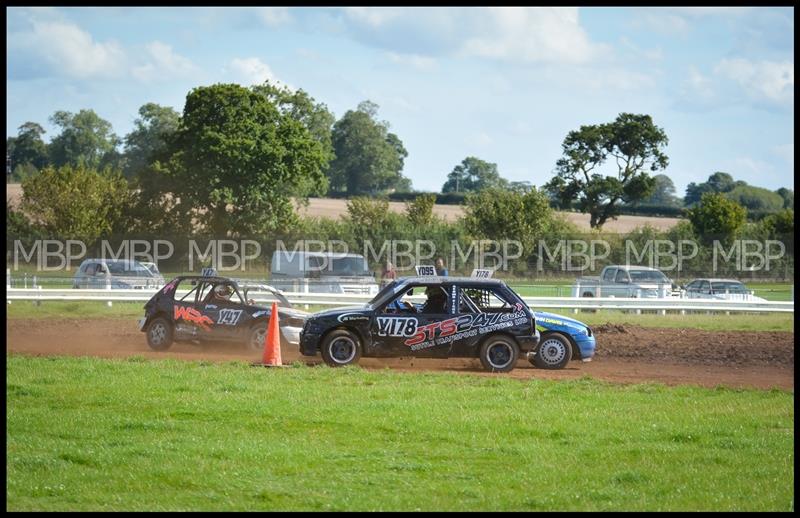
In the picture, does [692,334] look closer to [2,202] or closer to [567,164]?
[2,202]

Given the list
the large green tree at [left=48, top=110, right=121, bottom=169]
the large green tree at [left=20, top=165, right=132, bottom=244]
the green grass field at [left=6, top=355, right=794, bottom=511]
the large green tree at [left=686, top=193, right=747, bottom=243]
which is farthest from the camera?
the large green tree at [left=48, top=110, right=121, bottom=169]

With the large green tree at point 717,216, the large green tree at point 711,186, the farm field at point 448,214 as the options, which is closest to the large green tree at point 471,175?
the large green tree at point 711,186

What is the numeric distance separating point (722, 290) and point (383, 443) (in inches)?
971

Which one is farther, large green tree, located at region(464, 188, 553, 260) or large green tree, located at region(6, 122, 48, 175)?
large green tree, located at region(6, 122, 48, 175)

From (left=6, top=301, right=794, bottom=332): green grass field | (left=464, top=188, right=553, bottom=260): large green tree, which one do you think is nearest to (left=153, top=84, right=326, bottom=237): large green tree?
(left=464, top=188, right=553, bottom=260): large green tree

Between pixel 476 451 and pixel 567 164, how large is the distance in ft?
222

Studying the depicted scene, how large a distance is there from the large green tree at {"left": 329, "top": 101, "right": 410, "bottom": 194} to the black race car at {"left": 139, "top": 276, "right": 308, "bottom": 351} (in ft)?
352

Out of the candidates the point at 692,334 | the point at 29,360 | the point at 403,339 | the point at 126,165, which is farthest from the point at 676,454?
the point at 126,165

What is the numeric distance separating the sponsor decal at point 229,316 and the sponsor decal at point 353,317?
2.98 metres

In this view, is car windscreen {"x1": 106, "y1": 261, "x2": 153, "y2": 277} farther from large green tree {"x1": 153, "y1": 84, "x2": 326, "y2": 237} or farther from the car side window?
large green tree {"x1": 153, "y1": 84, "x2": 326, "y2": 237}

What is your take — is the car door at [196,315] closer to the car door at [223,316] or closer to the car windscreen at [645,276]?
the car door at [223,316]

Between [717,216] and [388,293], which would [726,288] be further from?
[717,216]

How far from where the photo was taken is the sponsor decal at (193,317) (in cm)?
1939

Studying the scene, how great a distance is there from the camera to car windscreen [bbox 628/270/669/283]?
34.2m
